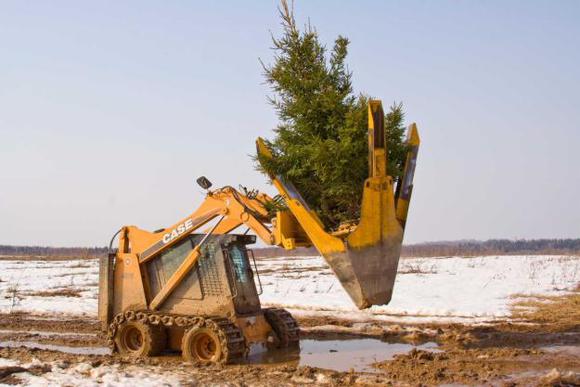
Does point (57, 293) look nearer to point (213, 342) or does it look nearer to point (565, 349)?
point (213, 342)

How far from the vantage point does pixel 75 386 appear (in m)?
8.73

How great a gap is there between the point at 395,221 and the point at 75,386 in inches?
195

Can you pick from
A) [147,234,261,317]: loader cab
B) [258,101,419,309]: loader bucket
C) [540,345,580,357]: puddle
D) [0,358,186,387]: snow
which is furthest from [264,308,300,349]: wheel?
[540,345,580,357]: puddle

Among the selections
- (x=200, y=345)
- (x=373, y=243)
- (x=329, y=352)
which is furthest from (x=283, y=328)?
(x=373, y=243)

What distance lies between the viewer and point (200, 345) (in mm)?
10961

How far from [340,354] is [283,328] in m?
1.13

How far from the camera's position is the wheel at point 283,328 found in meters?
11.9

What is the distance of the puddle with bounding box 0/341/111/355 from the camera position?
40.1 feet

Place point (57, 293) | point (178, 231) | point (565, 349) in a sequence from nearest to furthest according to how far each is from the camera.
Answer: point (565, 349), point (178, 231), point (57, 293)

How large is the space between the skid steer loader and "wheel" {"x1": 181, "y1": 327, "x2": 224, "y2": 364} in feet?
0.05

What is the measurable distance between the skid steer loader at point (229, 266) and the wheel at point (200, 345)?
16mm

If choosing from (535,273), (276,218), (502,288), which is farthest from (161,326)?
(535,273)

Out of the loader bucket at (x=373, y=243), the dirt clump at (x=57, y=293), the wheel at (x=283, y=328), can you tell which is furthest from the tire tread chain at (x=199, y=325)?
the dirt clump at (x=57, y=293)

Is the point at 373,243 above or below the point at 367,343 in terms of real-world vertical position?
above
